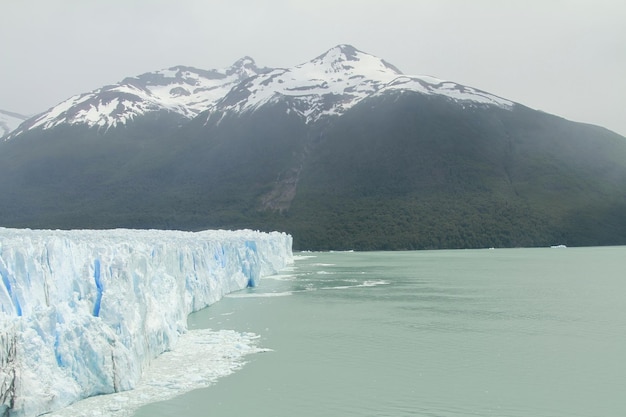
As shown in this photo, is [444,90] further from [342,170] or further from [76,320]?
[76,320]

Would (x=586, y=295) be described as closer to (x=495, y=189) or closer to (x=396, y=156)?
(x=495, y=189)

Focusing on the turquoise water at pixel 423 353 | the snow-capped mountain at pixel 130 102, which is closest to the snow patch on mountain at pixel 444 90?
the snow-capped mountain at pixel 130 102

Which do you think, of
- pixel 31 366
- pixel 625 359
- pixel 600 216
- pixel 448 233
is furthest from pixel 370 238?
pixel 31 366

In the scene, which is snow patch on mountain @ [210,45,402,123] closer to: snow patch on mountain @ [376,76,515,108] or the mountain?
the mountain

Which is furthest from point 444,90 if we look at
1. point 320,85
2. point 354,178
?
point 354,178

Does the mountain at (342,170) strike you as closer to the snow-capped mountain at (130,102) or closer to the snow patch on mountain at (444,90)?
the snow patch on mountain at (444,90)

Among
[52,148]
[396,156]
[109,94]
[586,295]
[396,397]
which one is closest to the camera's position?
[396,397]
